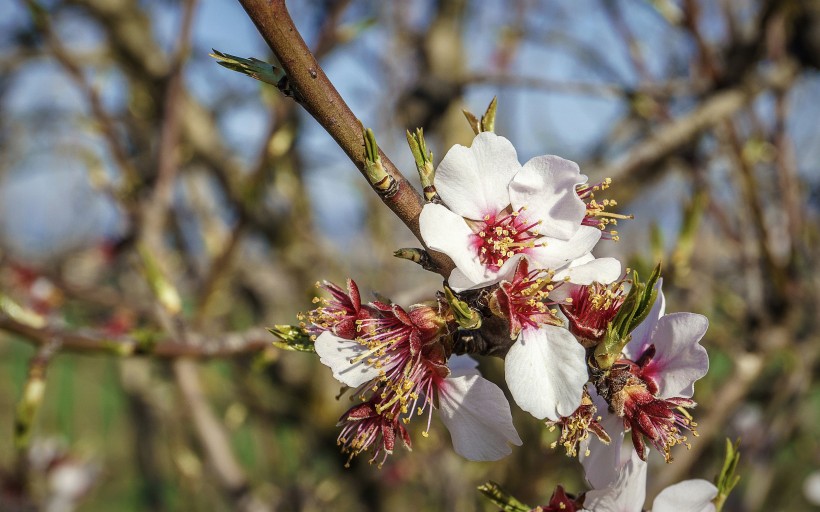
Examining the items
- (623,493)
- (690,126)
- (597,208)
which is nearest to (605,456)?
(623,493)

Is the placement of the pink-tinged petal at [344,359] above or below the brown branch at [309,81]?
below

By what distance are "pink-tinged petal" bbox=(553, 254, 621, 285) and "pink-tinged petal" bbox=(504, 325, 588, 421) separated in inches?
2.2

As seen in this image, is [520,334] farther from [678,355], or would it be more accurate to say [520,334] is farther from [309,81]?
[309,81]

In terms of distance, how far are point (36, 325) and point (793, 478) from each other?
10.4 feet

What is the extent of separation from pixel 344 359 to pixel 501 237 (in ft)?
0.73

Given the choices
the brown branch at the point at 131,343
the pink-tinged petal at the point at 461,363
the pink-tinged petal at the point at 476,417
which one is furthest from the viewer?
the brown branch at the point at 131,343

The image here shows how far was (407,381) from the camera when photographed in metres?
0.77

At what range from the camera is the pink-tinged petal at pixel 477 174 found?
743 mm

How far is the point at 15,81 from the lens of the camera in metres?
3.31

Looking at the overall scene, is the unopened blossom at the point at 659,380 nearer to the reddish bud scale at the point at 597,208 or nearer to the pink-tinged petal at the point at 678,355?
the pink-tinged petal at the point at 678,355

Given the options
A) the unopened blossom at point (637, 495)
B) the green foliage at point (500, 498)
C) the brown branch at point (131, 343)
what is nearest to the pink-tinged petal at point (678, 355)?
the unopened blossom at point (637, 495)

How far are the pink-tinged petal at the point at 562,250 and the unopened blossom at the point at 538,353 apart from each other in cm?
1

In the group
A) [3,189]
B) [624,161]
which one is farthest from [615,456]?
[3,189]

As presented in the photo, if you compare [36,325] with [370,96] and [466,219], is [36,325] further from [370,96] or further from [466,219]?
[370,96]
